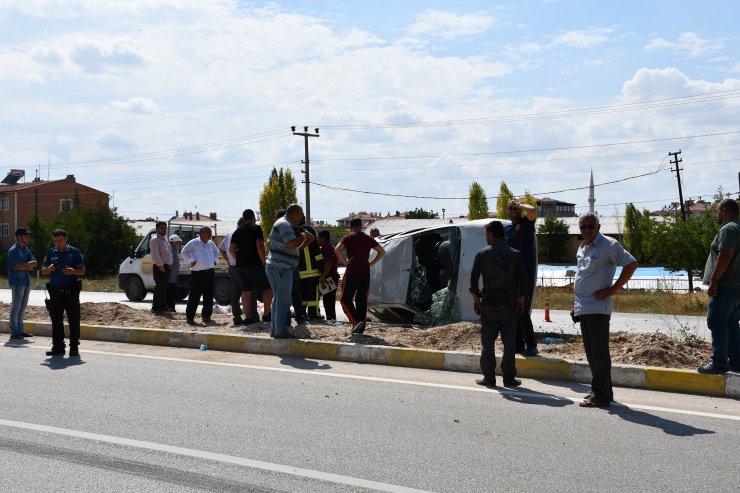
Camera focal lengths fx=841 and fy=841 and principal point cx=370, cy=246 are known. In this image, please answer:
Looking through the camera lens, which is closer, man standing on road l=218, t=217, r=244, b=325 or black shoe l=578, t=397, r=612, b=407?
black shoe l=578, t=397, r=612, b=407

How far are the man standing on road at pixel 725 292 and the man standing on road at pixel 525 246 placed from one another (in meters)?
1.94

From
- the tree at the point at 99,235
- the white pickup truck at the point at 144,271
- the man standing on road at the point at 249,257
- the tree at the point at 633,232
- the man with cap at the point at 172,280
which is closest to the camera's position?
the man standing on road at the point at 249,257

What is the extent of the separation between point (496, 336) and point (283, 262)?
139 inches

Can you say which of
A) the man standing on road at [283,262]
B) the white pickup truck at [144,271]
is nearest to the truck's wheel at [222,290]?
the white pickup truck at [144,271]

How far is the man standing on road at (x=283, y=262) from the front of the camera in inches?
429

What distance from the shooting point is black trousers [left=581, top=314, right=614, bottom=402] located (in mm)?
7414

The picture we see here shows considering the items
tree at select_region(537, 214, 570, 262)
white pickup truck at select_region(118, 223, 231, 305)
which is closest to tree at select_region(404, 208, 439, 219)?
tree at select_region(537, 214, 570, 262)

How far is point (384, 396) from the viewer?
7.91m

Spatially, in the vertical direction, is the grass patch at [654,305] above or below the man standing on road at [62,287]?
below

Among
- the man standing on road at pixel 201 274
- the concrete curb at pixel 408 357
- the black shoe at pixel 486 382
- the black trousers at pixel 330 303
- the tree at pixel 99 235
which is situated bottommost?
the black shoe at pixel 486 382

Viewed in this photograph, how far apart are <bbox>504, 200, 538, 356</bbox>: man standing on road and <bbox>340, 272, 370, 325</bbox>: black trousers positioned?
2355mm

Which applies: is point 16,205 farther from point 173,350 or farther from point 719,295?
point 719,295

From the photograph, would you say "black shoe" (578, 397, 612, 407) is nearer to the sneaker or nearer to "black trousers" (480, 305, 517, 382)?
"black trousers" (480, 305, 517, 382)

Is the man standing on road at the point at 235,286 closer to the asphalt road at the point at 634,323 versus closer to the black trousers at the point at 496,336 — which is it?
the asphalt road at the point at 634,323
